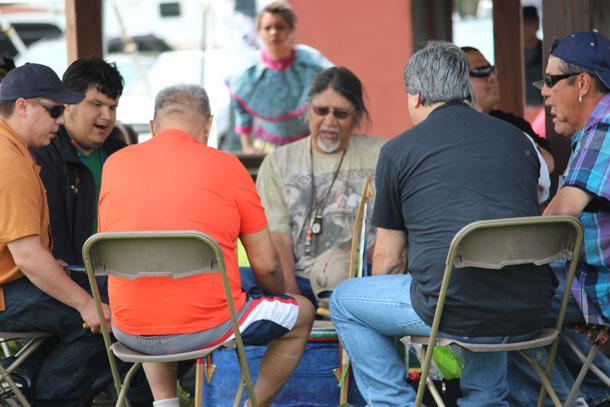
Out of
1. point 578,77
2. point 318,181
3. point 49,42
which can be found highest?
point 49,42

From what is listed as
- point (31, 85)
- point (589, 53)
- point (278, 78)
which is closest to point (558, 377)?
point (589, 53)

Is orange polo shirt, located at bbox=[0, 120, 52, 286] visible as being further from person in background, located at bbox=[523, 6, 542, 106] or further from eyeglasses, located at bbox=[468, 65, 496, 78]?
person in background, located at bbox=[523, 6, 542, 106]

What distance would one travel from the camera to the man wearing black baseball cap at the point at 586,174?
2.52m

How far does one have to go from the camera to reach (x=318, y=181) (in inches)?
143

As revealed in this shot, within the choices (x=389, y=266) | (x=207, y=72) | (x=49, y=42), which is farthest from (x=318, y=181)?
(x=49, y=42)

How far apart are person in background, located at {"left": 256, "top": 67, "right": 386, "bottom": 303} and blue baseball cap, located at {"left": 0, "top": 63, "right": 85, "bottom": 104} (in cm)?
105

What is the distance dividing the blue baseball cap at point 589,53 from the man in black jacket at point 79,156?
1938 millimetres

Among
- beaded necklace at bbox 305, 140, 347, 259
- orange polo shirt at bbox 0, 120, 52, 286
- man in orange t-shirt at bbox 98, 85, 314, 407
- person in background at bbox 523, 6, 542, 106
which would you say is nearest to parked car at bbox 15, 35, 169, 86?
person in background at bbox 523, 6, 542, 106

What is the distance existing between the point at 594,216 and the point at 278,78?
336 centimetres

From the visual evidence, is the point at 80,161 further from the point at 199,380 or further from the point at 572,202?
the point at 572,202

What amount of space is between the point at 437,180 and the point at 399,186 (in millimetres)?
136

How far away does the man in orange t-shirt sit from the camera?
2.46 metres

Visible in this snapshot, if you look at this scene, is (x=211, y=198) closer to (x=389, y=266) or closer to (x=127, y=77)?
(x=389, y=266)

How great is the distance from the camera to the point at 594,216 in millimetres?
2590
